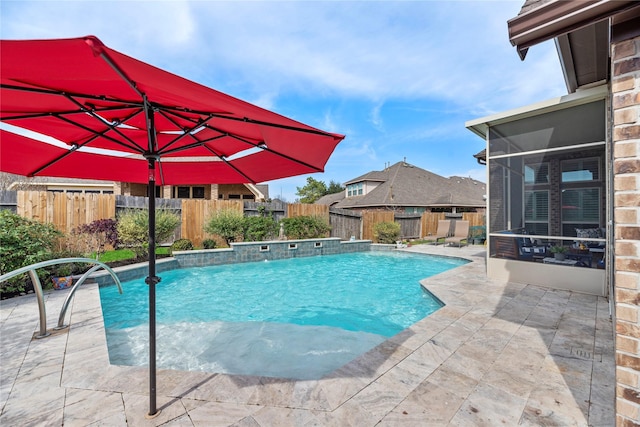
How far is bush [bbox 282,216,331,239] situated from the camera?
14.2 metres

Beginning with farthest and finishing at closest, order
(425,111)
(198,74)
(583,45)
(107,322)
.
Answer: (425,111)
(198,74)
(107,322)
(583,45)

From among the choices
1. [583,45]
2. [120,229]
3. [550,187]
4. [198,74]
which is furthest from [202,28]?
[550,187]

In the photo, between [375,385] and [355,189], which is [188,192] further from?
[375,385]

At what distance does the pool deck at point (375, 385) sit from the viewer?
91.8 inches

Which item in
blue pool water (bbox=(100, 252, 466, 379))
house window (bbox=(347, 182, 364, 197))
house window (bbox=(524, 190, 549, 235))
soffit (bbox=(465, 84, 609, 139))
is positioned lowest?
blue pool water (bbox=(100, 252, 466, 379))

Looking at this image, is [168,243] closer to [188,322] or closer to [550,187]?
[188,322]

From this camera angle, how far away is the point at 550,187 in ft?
28.1

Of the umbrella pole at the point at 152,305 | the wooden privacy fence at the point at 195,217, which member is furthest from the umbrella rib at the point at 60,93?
the wooden privacy fence at the point at 195,217

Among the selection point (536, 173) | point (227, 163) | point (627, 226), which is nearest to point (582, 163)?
point (536, 173)

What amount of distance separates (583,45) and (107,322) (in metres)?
8.52

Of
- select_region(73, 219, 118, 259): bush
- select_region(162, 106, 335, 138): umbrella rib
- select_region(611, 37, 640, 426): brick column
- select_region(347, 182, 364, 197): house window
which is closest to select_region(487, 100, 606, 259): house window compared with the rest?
select_region(611, 37, 640, 426): brick column

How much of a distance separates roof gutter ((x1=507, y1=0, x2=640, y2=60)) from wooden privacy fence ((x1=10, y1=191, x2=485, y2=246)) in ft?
40.2

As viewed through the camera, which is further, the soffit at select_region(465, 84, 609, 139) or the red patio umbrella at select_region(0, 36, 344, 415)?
the soffit at select_region(465, 84, 609, 139)

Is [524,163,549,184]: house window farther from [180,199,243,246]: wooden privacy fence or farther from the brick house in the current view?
[180,199,243,246]: wooden privacy fence
